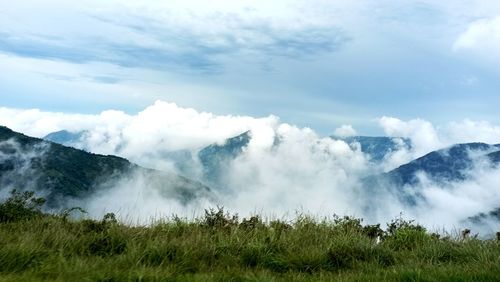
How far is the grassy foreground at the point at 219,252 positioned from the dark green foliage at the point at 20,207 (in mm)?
21

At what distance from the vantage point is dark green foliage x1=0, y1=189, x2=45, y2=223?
1032 cm

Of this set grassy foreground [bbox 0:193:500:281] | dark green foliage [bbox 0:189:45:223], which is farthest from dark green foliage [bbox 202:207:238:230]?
dark green foliage [bbox 0:189:45:223]

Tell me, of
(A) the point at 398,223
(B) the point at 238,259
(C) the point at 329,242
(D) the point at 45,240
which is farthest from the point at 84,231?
(A) the point at 398,223

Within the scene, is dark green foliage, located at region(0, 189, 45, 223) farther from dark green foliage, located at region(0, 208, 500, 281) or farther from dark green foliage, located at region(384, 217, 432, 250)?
dark green foliage, located at region(384, 217, 432, 250)

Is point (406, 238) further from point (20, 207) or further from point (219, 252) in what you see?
point (20, 207)

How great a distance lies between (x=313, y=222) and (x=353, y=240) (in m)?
2.20

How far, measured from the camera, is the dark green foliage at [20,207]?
10.3m

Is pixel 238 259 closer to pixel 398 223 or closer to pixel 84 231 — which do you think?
pixel 84 231

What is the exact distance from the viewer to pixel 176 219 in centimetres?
1103

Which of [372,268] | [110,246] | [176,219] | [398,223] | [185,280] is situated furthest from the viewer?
[398,223]

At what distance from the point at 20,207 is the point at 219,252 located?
194 inches

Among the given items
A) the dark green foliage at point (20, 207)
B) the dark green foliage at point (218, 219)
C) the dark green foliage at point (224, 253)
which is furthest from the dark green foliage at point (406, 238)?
the dark green foliage at point (20, 207)

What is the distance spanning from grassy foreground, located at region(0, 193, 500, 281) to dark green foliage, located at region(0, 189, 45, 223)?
0.02 metres

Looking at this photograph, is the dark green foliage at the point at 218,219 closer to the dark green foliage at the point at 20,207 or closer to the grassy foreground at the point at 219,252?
the grassy foreground at the point at 219,252
